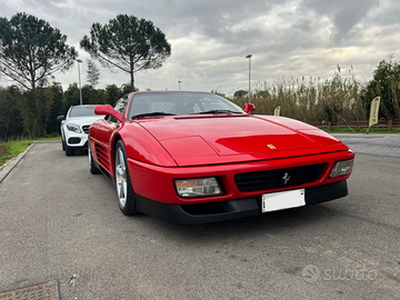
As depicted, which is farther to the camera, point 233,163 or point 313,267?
point 233,163

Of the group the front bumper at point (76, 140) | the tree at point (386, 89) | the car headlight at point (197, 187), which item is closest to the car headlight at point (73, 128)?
the front bumper at point (76, 140)

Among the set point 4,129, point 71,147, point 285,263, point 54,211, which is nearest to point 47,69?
point 4,129

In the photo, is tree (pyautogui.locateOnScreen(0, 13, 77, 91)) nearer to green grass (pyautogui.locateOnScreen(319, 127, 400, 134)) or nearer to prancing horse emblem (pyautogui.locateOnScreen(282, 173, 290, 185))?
green grass (pyautogui.locateOnScreen(319, 127, 400, 134))

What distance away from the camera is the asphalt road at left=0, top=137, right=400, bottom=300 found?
1.63 metres

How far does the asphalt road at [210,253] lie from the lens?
64.1 inches

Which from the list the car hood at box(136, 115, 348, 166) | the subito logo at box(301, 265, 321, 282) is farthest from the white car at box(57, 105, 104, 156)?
the subito logo at box(301, 265, 321, 282)

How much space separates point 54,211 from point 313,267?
8.19 feet

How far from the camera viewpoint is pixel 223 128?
8.60ft

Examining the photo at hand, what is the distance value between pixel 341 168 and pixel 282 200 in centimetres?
64

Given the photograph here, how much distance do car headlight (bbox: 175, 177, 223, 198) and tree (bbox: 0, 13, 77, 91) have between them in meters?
29.1

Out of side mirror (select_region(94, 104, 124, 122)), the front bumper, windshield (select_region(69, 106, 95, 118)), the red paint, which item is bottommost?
the front bumper

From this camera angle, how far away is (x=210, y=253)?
2.05 metres

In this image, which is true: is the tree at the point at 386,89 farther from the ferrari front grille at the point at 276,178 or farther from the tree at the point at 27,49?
the tree at the point at 27,49

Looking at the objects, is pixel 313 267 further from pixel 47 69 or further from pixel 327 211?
pixel 47 69
